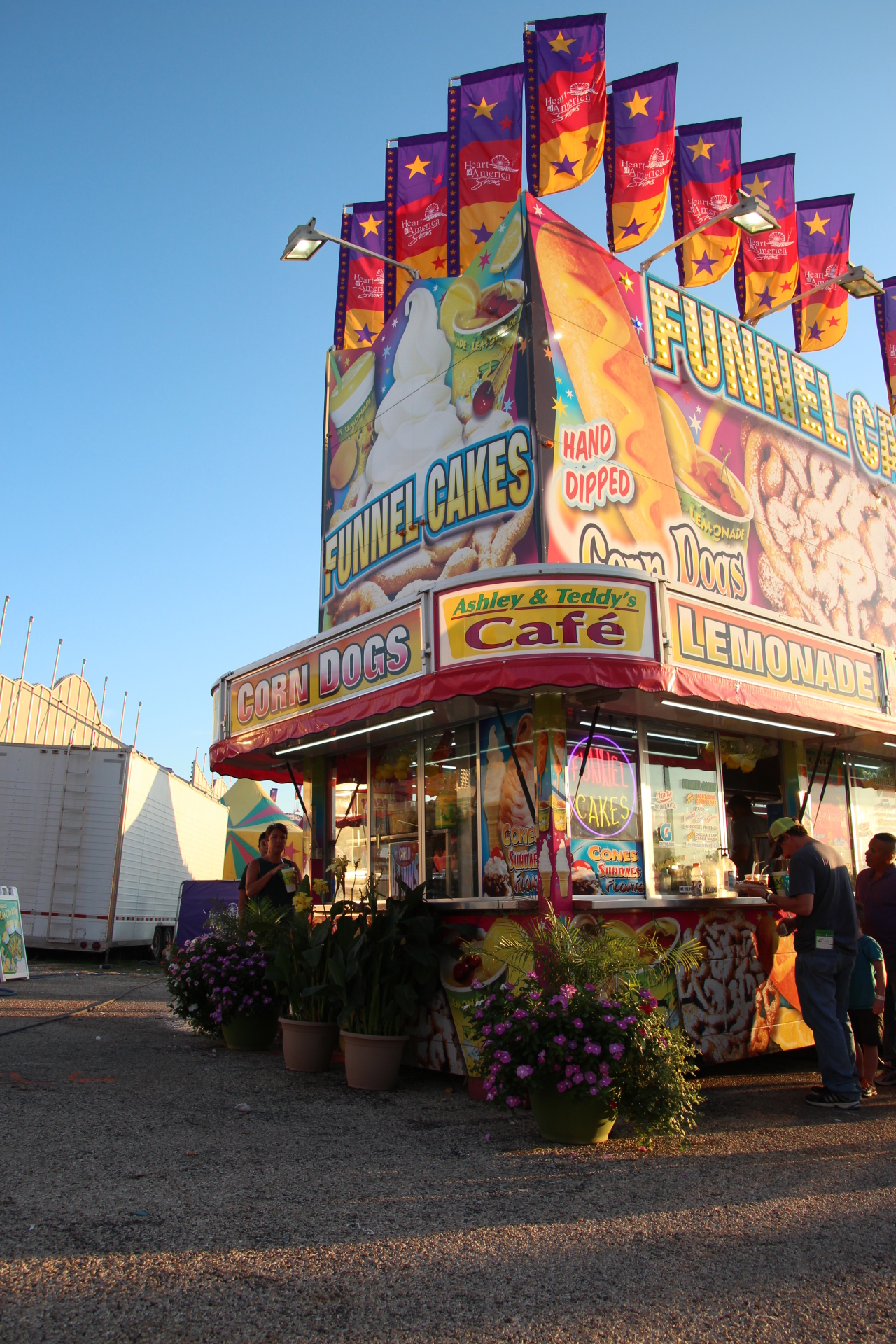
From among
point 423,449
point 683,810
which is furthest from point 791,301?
point 683,810

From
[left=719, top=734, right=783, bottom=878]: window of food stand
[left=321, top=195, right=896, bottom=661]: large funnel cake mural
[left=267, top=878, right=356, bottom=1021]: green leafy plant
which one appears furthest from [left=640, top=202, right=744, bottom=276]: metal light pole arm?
[left=267, top=878, right=356, bottom=1021]: green leafy plant

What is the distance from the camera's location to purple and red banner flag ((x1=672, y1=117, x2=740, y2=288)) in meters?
11.0

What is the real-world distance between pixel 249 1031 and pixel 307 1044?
53.7 inches

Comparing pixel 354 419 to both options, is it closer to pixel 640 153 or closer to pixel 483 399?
pixel 483 399

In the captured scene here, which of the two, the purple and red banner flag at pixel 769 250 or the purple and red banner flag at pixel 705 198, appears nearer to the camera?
the purple and red banner flag at pixel 705 198

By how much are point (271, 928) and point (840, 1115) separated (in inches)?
188

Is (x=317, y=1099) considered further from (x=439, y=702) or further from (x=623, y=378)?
(x=623, y=378)

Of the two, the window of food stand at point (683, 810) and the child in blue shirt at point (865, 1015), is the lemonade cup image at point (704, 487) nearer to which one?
the window of food stand at point (683, 810)

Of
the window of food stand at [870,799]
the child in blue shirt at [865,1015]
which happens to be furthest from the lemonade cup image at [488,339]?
the child in blue shirt at [865,1015]

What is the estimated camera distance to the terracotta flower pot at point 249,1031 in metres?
8.56

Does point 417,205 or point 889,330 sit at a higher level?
point 889,330

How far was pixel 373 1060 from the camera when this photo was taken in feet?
22.7

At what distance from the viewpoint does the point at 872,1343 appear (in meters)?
2.96

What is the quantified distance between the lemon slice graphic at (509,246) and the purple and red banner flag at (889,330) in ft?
26.0
